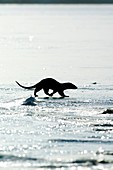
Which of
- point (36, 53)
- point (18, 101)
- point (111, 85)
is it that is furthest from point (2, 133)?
point (36, 53)

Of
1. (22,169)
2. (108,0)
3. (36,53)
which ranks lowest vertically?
(22,169)

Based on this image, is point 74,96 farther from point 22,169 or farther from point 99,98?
point 22,169

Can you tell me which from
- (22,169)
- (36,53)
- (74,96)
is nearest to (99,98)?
(74,96)

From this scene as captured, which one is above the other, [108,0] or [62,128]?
[108,0]

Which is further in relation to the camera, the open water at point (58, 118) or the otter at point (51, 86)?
the otter at point (51, 86)

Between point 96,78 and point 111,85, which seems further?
point 96,78

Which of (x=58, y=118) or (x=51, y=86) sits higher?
(x=51, y=86)

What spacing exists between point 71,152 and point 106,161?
92 centimetres

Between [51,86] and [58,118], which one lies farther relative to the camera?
[51,86]

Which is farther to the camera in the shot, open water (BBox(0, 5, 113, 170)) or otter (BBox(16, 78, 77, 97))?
otter (BBox(16, 78, 77, 97))

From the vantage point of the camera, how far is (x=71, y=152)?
13.5m

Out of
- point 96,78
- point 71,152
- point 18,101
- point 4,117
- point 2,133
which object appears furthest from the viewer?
point 96,78

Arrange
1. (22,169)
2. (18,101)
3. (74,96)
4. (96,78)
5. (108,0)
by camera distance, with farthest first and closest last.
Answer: (108,0)
(96,78)
(74,96)
(18,101)
(22,169)

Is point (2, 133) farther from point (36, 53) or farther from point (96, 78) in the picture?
point (36, 53)
